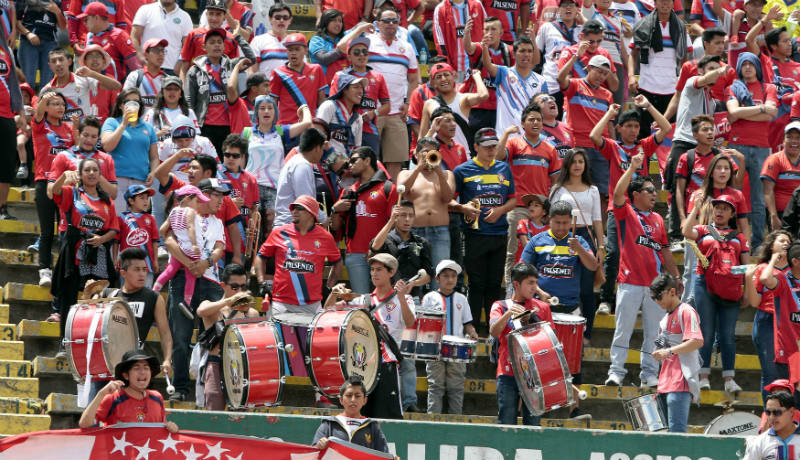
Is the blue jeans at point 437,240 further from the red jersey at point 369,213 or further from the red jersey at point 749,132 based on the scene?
the red jersey at point 749,132

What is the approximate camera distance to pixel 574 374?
45.1 ft

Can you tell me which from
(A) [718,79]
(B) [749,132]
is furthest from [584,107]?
(B) [749,132]

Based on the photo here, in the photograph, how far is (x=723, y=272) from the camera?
1448cm

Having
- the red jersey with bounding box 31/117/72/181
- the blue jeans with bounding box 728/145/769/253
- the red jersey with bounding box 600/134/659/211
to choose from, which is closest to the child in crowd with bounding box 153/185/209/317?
the red jersey with bounding box 31/117/72/181

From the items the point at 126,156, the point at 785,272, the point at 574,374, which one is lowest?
the point at 574,374

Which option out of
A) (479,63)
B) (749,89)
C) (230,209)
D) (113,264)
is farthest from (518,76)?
(113,264)

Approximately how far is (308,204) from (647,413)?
394cm

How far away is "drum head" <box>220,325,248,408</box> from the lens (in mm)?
12547

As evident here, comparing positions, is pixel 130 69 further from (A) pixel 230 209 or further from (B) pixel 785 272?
(B) pixel 785 272

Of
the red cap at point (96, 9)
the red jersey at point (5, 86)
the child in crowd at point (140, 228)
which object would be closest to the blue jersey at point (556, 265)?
the child in crowd at point (140, 228)

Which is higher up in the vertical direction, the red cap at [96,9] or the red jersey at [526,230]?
the red cap at [96,9]

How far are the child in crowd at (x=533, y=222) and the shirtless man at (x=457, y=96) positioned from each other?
166 centimetres

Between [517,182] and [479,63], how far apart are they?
7.20 feet

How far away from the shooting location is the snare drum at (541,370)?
500 inches
